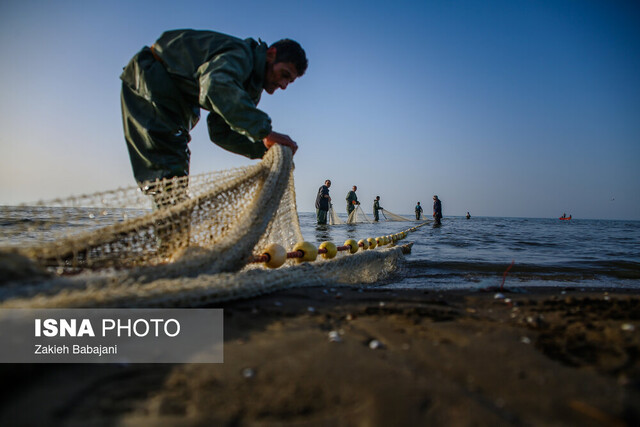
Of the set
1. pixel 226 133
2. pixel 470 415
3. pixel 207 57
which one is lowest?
pixel 470 415

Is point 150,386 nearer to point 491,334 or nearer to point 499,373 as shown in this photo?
point 499,373

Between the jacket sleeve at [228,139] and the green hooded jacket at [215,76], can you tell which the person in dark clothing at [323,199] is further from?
the green hooded jacket at [215,76]

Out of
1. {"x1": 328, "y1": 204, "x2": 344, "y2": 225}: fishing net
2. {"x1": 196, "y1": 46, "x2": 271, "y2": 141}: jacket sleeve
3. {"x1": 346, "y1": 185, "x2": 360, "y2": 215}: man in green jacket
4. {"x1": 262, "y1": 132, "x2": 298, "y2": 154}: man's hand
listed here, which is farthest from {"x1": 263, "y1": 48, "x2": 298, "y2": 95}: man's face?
{"x1": 346, "y1": 185, "x2": 360, "y2": 215}: man in green jacket

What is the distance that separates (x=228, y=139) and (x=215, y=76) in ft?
3.17

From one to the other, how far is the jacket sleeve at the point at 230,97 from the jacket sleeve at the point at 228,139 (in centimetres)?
73

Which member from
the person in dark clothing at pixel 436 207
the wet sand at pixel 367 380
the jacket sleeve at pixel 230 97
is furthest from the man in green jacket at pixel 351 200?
the wet sand at pixel 367 380

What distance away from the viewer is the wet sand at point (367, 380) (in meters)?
0.79

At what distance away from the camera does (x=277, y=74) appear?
3.01 meters

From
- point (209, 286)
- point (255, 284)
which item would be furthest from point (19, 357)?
point (255, 284)

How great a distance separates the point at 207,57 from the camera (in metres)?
2.57

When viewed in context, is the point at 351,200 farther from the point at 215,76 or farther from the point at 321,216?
the point at 215,76

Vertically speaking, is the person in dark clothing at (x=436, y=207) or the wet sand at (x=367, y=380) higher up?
the person in dark clothing at (x=436, y=207)

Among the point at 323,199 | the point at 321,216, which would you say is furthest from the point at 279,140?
the point at 321,216

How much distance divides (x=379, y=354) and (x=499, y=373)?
1.22 feet
